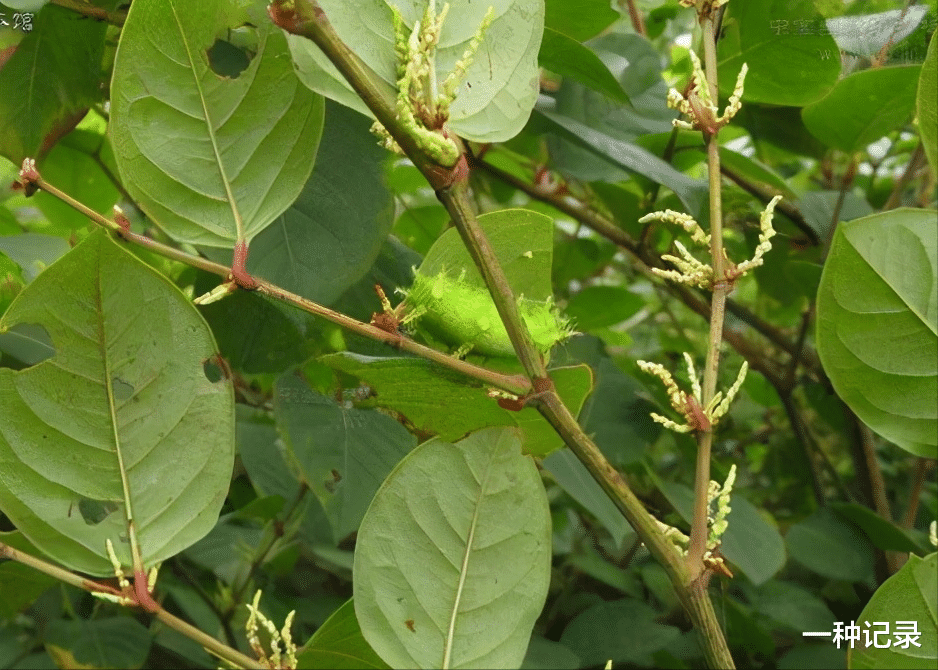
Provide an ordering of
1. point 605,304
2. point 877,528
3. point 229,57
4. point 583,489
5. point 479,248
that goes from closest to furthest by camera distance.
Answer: point 479,248 → point 229,57 → point 583,489 → point 877,528 → point 605,304

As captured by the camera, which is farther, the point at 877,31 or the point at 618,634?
the point at 618,634

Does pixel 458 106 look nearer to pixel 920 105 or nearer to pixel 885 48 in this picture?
pixel 920 105

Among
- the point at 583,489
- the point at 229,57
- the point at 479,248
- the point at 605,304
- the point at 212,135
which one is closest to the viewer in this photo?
the point at 479,248

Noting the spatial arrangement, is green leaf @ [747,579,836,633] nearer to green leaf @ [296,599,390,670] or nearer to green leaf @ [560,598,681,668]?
green leaf @ [560,598,681,668]

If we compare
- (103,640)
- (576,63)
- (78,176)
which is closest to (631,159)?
(576,63)

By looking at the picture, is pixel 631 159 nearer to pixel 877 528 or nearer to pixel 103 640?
pixel 877 528

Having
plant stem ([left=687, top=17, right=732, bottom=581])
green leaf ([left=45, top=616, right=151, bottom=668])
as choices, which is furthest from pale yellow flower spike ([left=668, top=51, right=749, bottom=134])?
green leaf ([left=45, top=616, right=151, bottom=668])

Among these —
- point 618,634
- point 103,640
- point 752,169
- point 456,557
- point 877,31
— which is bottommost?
point 103,640
